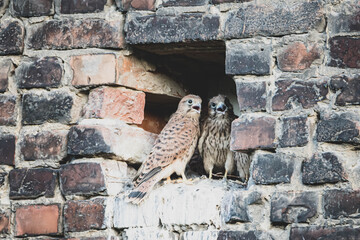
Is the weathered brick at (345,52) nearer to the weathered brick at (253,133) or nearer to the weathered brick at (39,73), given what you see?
the weathered brick at (253,133)

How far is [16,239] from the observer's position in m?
3.03

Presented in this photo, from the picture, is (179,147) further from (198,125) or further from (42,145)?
(42,145)

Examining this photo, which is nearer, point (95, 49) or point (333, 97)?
point (333, 97)

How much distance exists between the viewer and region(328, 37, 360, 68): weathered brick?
2.70 metres

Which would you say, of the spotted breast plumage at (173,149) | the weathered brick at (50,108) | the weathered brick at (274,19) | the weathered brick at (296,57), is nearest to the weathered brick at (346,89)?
the weathered brick at (296,57)

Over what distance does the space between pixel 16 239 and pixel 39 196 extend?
0.19 meters

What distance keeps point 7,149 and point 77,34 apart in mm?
540

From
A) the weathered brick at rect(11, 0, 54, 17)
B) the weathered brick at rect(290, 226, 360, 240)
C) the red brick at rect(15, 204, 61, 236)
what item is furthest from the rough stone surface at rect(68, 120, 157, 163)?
the weathered brick at rect(290, 226, 360, 240)

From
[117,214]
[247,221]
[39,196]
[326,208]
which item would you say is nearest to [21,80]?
[39,196]

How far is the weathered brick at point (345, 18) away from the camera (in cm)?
273

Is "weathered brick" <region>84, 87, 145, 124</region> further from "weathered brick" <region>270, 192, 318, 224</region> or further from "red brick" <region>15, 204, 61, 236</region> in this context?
"weathered brick" <region>270, 192, 318, 224</region>

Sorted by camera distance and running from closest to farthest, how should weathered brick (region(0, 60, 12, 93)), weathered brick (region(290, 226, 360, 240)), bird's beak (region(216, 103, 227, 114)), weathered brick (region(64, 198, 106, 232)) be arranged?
weathered brick (region(290, 226, 360, 240)), weathered brick (region(64, 198, 106, 232)), weathered brick (region(0, 60, 12, 93)), bird's beak (region(216, 103, 227, 114))

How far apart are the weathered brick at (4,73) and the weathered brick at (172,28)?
0.51 metres

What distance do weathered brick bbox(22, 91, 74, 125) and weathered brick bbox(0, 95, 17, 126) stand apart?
0.05 metres
